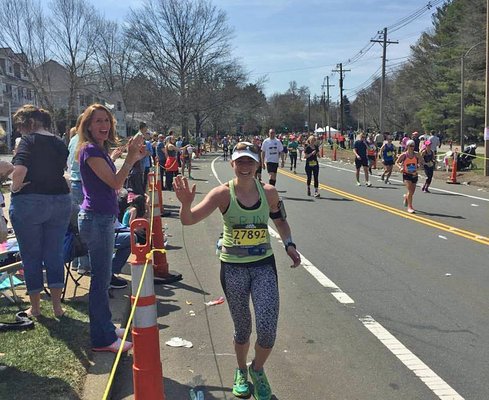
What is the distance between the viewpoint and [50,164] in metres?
4.96

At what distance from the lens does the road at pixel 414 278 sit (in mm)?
4637

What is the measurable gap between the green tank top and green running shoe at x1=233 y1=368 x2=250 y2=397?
0.88m

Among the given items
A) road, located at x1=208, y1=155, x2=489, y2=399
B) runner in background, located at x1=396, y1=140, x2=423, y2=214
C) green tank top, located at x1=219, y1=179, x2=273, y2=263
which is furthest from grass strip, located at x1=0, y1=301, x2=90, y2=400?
runner in background, located at x1=396, y1=140, x2=423, y2=214

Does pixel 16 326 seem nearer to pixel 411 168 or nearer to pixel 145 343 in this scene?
pixel 145 343

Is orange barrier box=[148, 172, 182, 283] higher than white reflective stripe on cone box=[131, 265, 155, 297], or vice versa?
white reflective stripe on cone box=[131, 265, 155, 297]

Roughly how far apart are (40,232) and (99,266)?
3.08ft

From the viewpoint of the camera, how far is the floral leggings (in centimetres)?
375

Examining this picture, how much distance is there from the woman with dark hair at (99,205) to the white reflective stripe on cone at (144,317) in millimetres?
1447

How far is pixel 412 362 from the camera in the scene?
4.53m

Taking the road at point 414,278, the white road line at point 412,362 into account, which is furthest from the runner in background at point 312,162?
the white road line at point 412,362

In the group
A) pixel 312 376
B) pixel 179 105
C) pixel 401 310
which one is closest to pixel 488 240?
pixel 401 310

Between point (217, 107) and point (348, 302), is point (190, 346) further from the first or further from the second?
point (217, 107)

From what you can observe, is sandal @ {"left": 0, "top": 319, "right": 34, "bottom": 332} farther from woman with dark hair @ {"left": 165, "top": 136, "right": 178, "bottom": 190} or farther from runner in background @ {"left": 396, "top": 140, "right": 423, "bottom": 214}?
woman with dark hair @ {"left": 165, "top": 136, "right": 178, "bottom": 190}

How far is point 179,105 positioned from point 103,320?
203 ft
